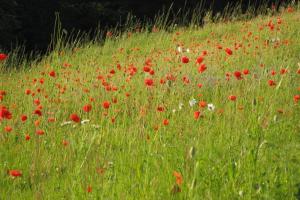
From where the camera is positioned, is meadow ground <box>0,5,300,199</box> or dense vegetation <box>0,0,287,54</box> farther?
dense vegetation <box>0,0,287,54</box>

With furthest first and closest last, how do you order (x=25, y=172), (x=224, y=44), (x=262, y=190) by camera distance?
(x=224, y=44), (x=25, y=172), (x=262, y=190)

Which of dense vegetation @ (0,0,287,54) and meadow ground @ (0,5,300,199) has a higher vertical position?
meadow ground @ (0,5,300,199)

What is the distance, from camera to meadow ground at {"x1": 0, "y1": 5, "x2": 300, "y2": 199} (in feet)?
8.95

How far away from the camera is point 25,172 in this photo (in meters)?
3.33

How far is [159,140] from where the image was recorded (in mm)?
3570

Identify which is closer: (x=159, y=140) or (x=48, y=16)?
(x=159, y=140)

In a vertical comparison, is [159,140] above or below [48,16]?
above

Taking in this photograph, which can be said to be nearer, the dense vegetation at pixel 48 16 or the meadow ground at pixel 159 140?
the meadow ground at pixel 159 140

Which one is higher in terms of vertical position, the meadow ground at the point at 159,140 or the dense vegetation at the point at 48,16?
the meadow ground at the point at 159,140

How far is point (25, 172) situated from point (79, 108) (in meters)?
1.51

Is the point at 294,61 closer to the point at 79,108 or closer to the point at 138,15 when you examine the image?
the point at 79,108

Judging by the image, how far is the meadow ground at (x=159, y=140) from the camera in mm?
2727

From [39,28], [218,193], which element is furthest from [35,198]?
[39,28]

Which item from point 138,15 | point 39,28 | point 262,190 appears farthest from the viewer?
point 138,15
